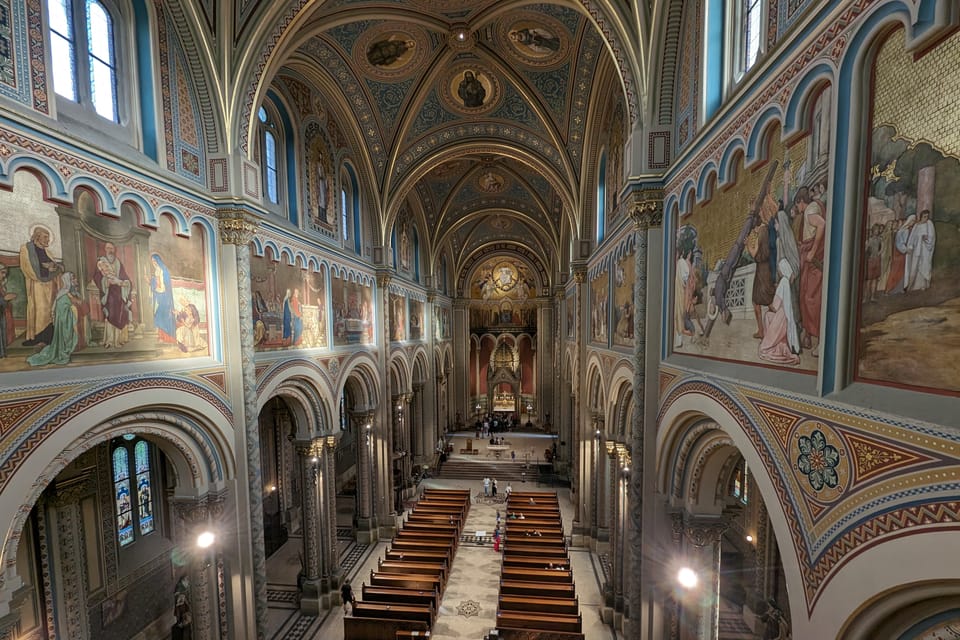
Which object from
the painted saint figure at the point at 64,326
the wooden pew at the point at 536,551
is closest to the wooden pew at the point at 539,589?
the wooden pew at the point at 536,551

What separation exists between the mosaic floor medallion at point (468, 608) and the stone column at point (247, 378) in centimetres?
557

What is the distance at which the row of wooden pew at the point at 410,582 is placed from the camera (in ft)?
35.7

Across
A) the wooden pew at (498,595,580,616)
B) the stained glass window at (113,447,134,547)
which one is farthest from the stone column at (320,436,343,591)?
the wooden pew at (498,595,580,616)

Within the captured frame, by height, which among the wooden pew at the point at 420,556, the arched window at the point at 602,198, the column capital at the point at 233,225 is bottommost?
the wooden pew at the point at 420,556

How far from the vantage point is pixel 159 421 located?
7457mm

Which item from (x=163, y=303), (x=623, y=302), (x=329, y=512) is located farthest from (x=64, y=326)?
(x=623, y=302)

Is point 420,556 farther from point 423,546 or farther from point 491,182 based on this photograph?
point 491,182

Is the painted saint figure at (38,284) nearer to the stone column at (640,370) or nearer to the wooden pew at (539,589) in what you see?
the stone column at (640,370)

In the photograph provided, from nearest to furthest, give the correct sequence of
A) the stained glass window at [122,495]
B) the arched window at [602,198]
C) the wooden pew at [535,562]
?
the stained glass window at [122,495] < the wooden pew at [535,562] < the arched window at [602,198]

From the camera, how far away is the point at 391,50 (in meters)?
13.2

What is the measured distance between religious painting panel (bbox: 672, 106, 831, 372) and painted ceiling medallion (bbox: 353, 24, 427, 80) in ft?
35.4

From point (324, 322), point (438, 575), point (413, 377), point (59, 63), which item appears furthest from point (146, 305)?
point (413, 377)

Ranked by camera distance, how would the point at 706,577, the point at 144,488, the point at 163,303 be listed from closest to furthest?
1. the point at 706,577
2. the point at 163,303
3. the point at 144,488

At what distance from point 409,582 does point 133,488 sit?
26.4 feet
